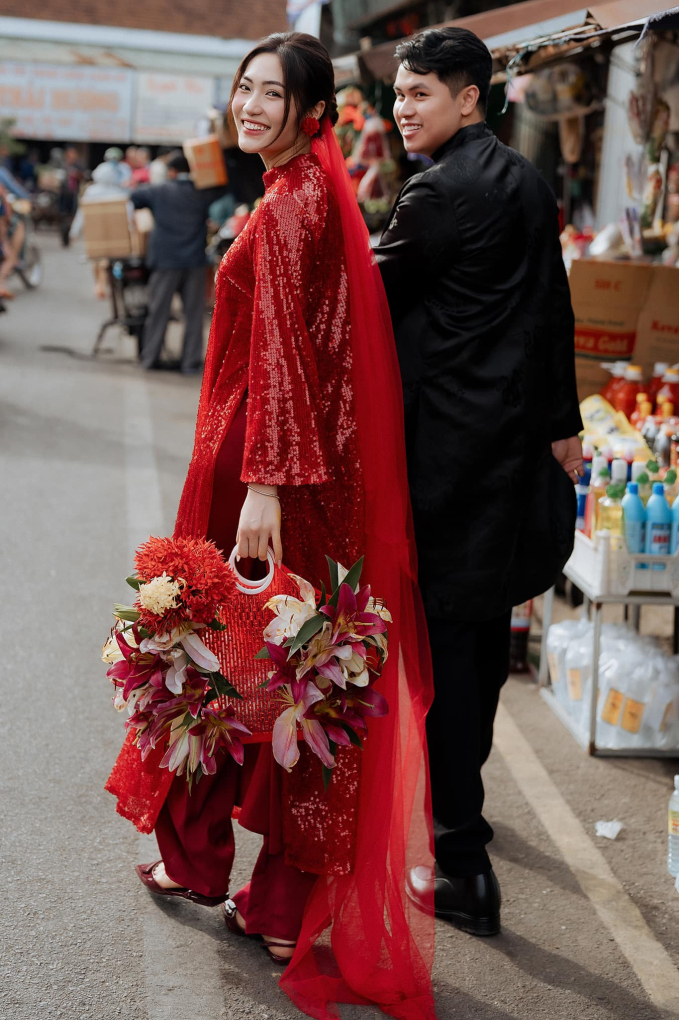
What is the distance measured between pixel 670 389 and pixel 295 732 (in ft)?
9.99

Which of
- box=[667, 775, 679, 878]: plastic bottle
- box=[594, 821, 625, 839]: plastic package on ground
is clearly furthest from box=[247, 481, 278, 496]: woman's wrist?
box=[594, 821, 625, 839]: plastic package on ground

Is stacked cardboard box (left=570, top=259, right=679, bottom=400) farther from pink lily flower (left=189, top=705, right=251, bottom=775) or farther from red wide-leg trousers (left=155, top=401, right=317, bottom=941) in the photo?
pink lily flower (left=189, top=705, right=251, bottom=775)

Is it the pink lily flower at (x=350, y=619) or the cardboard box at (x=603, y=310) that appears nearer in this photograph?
the pink lily flower at (x=350, y=619)

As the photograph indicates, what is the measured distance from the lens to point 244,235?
2502 mm

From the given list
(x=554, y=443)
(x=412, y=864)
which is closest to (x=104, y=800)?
(x=412, y=864)

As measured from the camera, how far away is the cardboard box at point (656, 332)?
5.14 metres

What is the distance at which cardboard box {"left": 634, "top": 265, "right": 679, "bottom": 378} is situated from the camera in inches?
202

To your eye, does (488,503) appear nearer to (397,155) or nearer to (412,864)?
(412,864)

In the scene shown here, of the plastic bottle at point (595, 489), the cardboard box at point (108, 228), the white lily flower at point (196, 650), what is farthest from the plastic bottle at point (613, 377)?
the cardboard box at point (108, 228)

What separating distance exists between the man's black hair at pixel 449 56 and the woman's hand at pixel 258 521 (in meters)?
1.04

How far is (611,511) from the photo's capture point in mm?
3891

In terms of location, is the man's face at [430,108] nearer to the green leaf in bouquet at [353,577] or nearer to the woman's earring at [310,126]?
the woman's earring at [310,126]

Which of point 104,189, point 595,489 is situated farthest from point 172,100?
point 595,489

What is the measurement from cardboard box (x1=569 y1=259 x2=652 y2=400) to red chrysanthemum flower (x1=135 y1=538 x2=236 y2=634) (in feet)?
10.4
